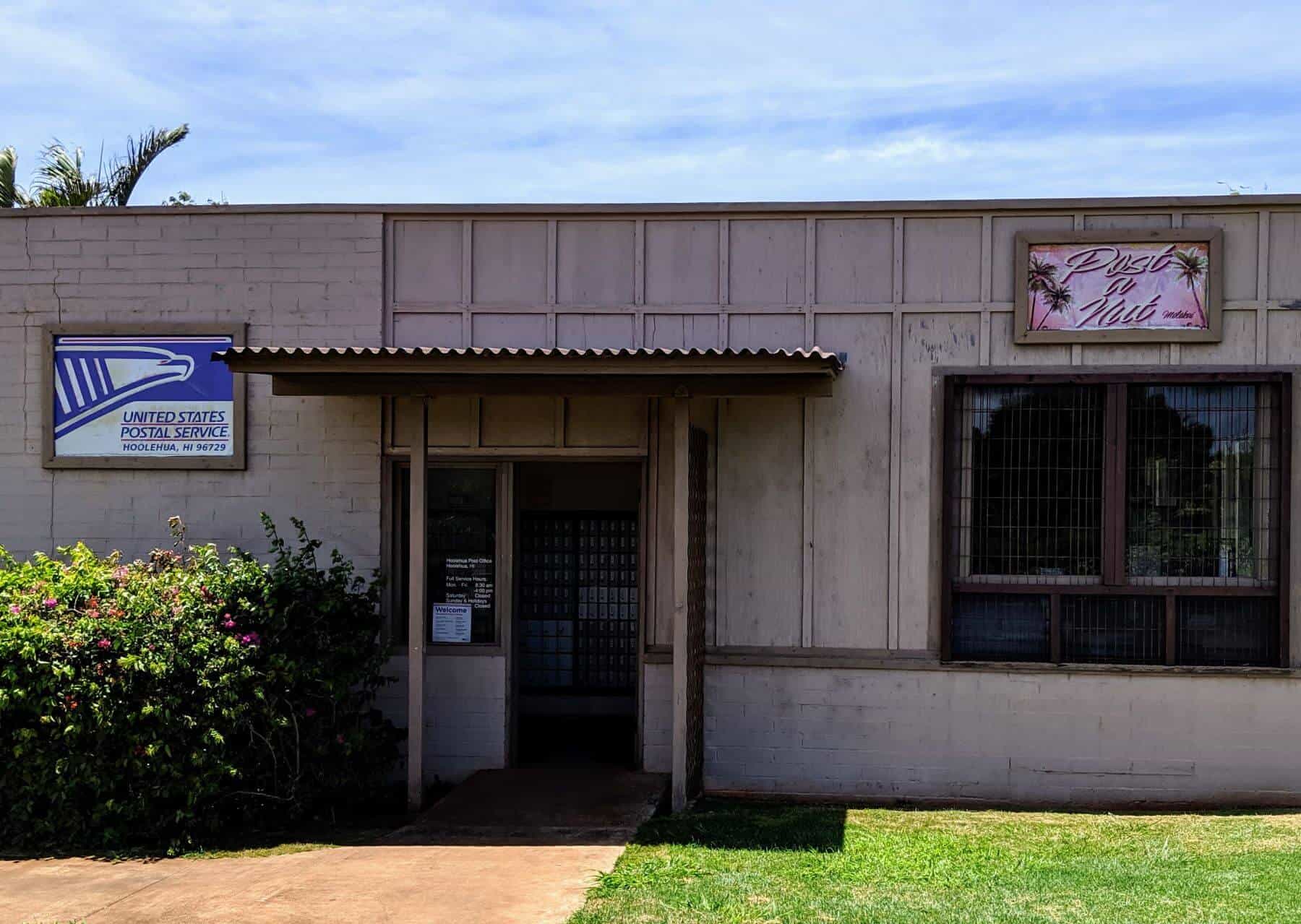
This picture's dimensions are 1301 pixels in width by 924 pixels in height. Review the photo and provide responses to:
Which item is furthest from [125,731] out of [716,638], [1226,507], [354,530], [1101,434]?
[1226,507]

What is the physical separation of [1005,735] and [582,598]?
4314 millimetres

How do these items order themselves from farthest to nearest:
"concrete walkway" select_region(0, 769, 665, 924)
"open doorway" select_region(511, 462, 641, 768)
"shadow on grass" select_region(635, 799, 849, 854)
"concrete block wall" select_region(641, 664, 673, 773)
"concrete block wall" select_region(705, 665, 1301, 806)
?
"open doorway" select_region(511, 462, 641, 768), "concrete block wall" select_region(641, 664, 673, 773), "concrete block wall" select_region(705, 665, 1301, 806), "shadow on grass" select_region(635, 799, 849, 854), "concrete walkway" select_region(0, 769, 665, 924)

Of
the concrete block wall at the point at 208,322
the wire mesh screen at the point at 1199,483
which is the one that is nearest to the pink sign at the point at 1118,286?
the wire mesh screen at the point at 1199,483

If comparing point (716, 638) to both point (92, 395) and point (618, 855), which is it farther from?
point (92, 395)

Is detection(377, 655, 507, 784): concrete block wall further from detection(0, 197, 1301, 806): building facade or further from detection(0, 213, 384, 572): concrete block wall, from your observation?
detection(0, 213, 384, 572): concrete block wall

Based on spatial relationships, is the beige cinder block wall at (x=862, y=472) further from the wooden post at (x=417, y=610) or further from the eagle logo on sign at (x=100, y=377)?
the eagle logo on sign at (x=100, y=377)

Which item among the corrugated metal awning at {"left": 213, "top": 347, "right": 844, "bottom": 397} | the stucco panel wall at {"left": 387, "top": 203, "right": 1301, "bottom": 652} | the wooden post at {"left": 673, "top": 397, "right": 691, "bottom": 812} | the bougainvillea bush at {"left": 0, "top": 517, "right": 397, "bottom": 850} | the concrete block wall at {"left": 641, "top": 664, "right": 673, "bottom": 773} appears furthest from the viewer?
the concrete block wall at {"left": 641, "top": 664, "right": 673, "bottom": 773}

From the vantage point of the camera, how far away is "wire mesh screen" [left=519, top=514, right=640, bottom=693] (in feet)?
41.0

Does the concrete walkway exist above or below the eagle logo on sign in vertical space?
below

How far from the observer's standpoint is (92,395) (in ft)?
34.1

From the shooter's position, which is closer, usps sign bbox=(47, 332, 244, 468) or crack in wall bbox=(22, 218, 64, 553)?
usps sign bbox=(47, 332, 244, 468)

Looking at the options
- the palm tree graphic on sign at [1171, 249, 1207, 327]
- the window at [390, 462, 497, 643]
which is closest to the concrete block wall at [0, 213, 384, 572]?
the window at [390, 462, 497, 643]

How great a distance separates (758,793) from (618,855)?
2338 millimetres

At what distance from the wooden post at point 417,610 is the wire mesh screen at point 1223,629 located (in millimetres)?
5420
